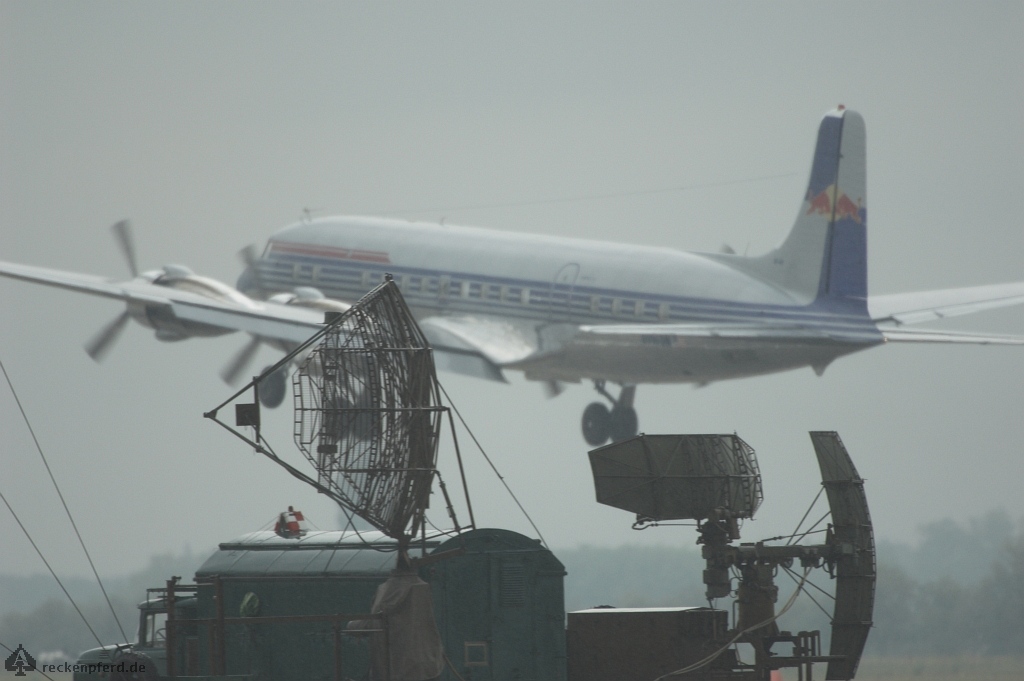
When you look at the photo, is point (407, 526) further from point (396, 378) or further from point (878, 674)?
point (878, 674)

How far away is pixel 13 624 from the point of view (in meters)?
56.9

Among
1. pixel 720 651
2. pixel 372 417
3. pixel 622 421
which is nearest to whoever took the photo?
pixel 372 417

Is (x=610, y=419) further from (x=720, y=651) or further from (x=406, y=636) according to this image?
(x=406, y=636)

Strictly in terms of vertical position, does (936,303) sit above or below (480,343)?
above

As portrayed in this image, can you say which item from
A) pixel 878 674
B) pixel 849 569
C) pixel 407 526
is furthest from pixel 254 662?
pixel 878 674

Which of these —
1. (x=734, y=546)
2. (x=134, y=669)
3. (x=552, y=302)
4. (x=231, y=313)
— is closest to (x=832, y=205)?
(x=552, y=302)

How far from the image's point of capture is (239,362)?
61.1 metres

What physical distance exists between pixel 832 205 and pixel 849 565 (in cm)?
3187

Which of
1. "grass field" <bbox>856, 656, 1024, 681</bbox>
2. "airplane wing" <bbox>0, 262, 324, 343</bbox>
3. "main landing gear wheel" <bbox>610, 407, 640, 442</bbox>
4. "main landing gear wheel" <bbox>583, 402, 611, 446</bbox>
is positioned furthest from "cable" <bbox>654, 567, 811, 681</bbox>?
"main landing gear wheel" <bbox>583, 402, 611, 446</bbox>

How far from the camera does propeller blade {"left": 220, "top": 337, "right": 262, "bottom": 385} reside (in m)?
60.6

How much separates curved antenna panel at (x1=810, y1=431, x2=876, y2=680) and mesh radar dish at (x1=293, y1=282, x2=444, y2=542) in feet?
24.6

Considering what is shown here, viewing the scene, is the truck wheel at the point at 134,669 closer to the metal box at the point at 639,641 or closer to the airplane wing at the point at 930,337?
the metal box at the point at 639,641

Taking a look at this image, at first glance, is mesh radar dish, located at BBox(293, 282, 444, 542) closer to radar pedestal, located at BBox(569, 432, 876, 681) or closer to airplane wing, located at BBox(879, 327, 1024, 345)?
radar pedestal, located at BBox(569, 432, 876, 681)

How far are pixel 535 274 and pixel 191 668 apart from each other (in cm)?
3547
